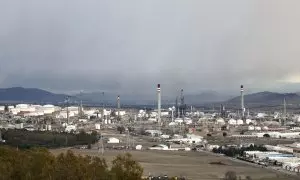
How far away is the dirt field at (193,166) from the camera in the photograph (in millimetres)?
38156

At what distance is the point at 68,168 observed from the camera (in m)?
17.2

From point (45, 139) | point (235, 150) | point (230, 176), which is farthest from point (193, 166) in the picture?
point (45, 139)

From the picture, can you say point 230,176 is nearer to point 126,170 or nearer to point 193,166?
point 193,166

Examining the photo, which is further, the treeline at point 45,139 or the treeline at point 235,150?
the treeline at point 45,139

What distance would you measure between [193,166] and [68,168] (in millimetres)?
26984

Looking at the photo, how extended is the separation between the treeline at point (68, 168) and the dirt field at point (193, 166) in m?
18.3

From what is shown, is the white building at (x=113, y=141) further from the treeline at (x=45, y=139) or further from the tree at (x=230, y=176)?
the tree at (x=230, y=176)

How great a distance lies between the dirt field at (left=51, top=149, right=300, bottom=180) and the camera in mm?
38156

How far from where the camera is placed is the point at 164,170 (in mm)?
40500

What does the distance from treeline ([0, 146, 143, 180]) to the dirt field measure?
60.1ft

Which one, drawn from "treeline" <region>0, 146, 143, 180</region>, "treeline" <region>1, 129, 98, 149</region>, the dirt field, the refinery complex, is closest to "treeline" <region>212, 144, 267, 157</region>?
the refinery complex

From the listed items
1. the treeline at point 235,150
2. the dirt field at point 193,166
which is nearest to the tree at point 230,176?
the dirt field at point 193,166

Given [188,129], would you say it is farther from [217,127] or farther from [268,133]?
[268,133]

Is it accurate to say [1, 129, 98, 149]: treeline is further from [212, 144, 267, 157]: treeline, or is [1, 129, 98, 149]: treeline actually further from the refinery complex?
[212, 144, 267, 157]: treeline
